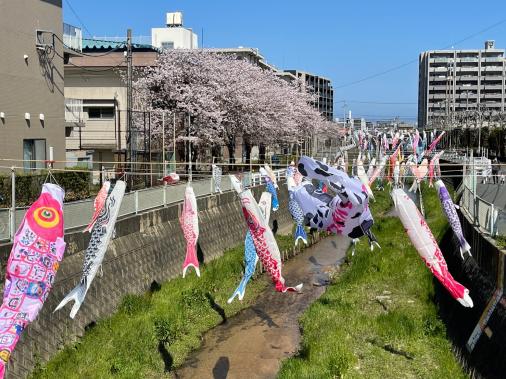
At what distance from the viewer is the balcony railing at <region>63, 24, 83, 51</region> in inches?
1162

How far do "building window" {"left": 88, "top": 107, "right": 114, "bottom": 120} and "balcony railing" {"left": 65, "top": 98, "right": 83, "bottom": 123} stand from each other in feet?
20.8

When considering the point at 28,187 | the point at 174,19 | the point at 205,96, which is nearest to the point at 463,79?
the point at 174,19

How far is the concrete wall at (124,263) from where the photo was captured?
13383 millimetres

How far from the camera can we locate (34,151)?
25.2 metres

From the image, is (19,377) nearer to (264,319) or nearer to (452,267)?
(264,319)

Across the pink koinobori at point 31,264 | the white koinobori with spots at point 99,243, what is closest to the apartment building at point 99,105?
the white koinobori with spots at point 99,243

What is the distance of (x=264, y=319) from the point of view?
20.0 meters

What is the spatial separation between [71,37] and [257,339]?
19748mm

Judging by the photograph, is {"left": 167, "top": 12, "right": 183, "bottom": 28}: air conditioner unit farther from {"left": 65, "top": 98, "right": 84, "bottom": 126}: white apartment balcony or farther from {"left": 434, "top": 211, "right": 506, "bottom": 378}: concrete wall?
{"left": 434, "top": 211, "right": 506, "bottom": 378}: concrete wall

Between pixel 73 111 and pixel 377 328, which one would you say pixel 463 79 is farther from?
pixel 377 328

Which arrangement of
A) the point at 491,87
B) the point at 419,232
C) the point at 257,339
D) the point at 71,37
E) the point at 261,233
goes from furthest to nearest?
1. the point at 491,87
2. the point at 71,37
3. the point at 257,339
4. the point at 419,232
5. the point at 261,233

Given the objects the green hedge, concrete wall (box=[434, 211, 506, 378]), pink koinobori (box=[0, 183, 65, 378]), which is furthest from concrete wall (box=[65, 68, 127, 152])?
pink koinobori (box=[0, 183, 65, 378])

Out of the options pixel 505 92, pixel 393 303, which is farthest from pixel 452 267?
pixel 505 92

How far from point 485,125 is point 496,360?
2592 inches
